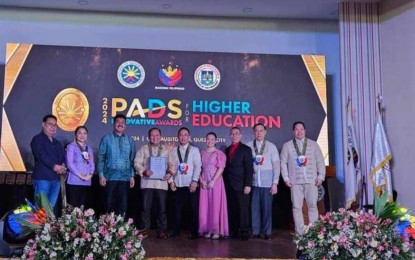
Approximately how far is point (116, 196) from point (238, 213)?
126 cm

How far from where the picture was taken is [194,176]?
5.08 m

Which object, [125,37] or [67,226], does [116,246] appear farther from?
[125,37]

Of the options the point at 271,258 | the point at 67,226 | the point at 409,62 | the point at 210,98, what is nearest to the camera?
the point at 67,226

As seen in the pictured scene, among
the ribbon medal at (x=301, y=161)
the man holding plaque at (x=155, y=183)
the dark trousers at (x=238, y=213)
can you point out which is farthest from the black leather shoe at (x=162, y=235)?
the ribbon medal at (x=301, y=161)

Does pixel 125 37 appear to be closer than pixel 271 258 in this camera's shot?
No

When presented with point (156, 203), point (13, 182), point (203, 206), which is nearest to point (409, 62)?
point (203, 206)

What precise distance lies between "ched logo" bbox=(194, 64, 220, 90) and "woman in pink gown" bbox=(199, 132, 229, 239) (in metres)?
1.15

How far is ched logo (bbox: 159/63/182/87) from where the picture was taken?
238 inches

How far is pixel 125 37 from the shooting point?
650 cm

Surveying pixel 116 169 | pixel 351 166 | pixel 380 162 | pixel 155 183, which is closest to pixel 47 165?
pixel 116 169

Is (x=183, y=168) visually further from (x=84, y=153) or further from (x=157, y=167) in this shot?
(x=84, y=153)

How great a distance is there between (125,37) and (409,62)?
11.4ft

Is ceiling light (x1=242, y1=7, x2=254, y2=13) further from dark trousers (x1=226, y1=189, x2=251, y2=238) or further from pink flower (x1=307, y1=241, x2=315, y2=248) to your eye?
pink flower (x1=307, y1=241, x2=315, y2=248)

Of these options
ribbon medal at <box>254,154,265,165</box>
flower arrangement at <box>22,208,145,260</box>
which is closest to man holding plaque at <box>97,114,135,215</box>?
ribbon medal at <box>254,154,265,165</box>
